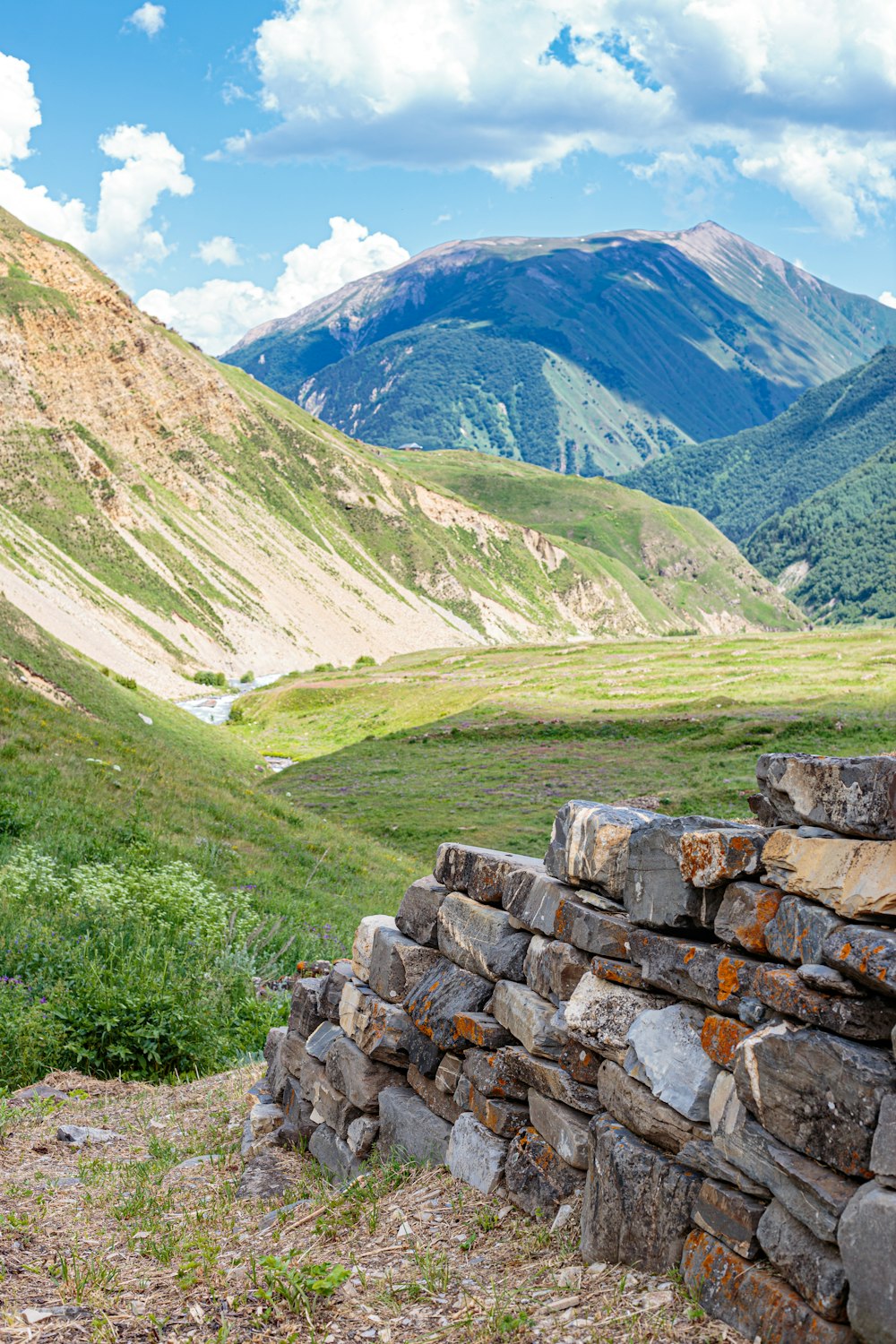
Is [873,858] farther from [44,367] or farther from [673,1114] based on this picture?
[44,367]

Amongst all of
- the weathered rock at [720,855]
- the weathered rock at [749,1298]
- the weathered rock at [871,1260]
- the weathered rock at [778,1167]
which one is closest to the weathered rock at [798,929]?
the weathered rock at [720,855]

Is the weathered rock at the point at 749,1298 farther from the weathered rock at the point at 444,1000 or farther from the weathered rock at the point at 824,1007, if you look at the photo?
the weathered rock at the point at 444,1000

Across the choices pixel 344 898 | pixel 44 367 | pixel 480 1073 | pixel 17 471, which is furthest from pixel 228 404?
pixel 480 1073

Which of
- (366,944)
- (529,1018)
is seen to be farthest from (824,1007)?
(366,944)

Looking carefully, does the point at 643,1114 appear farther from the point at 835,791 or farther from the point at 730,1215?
the point at 835,791

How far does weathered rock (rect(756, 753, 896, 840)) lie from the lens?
5301 millimetres

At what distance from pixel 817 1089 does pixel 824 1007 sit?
1.29 feet

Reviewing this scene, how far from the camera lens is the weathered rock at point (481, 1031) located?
7.68 meters

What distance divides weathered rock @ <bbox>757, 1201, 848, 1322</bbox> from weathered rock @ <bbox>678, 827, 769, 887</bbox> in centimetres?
167

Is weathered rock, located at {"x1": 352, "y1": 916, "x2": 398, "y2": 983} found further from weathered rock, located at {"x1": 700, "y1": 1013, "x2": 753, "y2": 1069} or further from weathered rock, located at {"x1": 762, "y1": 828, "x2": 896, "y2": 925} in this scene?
weathered rock, located at {"x1": 762, "y1": 828, "x2": 896, "y2": 925}

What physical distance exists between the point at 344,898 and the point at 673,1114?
57.9 ft

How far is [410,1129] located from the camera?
328 inches

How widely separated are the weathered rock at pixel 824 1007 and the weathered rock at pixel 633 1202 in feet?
4.03

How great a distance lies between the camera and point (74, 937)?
46.6ft
